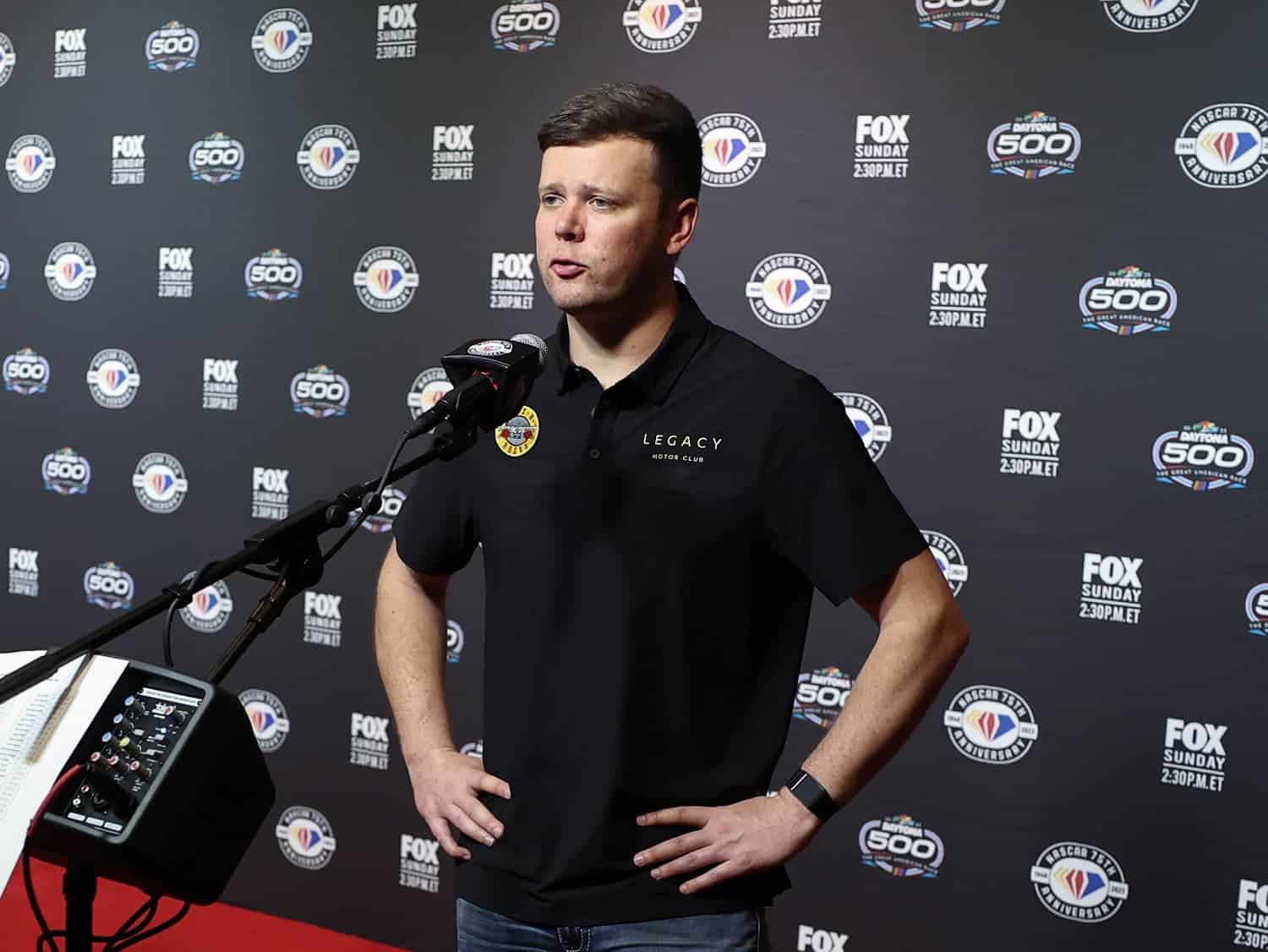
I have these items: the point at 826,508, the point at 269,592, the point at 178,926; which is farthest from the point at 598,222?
the point at 178,926

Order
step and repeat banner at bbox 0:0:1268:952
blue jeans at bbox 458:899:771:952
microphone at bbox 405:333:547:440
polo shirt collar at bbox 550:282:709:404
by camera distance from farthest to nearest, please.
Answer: step and repeat banner at bbox 0:0:1268:952, polo shirt collar at bbox 550:282:709:404, blue jeans at bbox 458:899:771:952, microphone at bbox 405:333:547:440

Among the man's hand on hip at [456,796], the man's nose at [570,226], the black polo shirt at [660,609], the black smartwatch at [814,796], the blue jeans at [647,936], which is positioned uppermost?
the man's nose at [570,226]

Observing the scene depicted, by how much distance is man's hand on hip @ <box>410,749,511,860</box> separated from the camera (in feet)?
4.56

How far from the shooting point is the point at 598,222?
1.39 metres

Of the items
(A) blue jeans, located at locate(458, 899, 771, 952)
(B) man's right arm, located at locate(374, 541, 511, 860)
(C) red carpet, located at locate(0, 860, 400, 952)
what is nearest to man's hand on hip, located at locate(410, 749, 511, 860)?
(B) man's right arm, located at locate(374, 541, 511, 860)

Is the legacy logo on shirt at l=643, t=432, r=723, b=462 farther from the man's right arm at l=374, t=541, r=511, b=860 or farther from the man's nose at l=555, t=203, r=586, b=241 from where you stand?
the man's right arm at l=374, t=541, r=511, b=860

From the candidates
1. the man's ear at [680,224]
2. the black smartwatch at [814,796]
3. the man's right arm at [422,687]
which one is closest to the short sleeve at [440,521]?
the man's right arm at [422,687]

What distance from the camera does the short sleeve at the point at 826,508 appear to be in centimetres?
133

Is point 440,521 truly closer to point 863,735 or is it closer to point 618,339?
point 618,339

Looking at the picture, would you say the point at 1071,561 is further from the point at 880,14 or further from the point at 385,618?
the point at 385,618

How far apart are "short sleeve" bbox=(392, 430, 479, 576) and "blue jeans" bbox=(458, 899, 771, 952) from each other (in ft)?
1.53

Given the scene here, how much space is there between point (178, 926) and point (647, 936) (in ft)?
7.10

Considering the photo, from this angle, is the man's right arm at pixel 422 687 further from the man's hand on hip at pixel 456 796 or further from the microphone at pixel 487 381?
the microphone at pixel 487 381

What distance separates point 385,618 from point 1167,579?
162 cm
